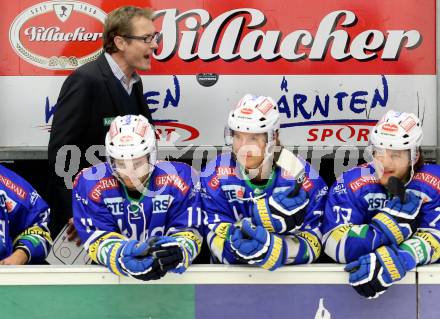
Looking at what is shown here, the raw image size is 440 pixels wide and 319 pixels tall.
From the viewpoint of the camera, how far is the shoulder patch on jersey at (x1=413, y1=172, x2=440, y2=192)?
147 inches

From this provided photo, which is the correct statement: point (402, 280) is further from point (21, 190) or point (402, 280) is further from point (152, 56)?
point (152, 56)

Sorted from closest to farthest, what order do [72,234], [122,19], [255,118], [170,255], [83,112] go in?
[170,255] → [255,118] → [72,234] → [83,112] → [122,19]

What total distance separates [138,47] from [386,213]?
66.9 inches

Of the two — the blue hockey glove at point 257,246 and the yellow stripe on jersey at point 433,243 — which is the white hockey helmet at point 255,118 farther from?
the yellow stripe on jersey at point 433,243

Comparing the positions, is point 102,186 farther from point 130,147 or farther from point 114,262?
point 114,262

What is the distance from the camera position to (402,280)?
3479mm

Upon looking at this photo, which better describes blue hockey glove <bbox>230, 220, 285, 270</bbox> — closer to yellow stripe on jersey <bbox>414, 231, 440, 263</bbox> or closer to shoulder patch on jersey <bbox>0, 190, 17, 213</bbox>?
yellow stripe on jersey <bbox>414, 231, 440, 263</bbox>

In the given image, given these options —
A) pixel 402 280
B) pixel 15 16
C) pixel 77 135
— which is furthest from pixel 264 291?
pixel 15 16

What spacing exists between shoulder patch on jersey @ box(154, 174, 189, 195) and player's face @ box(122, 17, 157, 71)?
1.00 m

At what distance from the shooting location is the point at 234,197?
379 centimetres

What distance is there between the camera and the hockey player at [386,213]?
3420 millimetres

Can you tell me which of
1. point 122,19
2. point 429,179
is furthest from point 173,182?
point 122,19

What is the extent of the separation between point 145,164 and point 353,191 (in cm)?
86

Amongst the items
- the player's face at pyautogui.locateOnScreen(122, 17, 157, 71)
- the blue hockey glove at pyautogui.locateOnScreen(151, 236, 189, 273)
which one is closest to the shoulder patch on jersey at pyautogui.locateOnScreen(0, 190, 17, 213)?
the blue hockey glove at pyautogui.locateOnScreen(151, 236, 189, 273)
